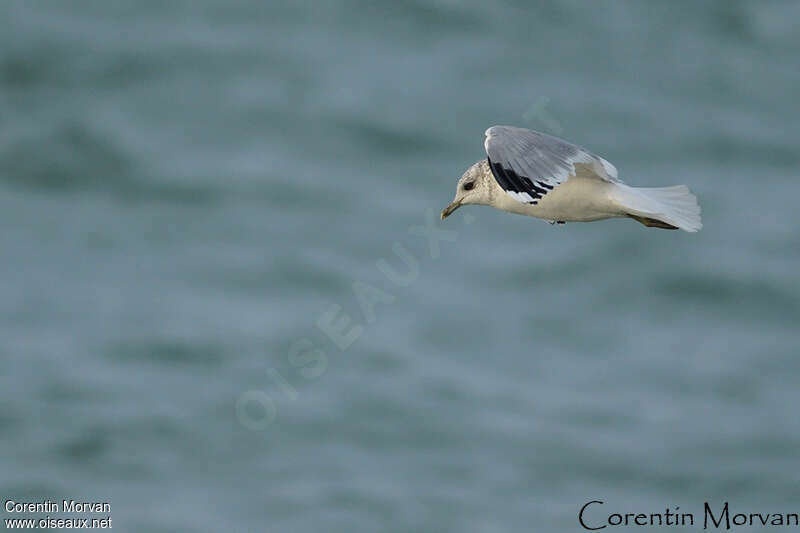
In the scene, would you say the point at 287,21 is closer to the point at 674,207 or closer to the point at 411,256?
the point at 411,256

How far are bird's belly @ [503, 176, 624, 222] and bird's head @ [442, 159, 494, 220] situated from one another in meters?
0.21

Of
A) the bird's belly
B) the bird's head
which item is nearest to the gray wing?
the bird's belly

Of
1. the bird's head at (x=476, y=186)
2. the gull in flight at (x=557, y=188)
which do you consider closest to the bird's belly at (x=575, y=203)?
the gull in flight at (x=557, y=188)

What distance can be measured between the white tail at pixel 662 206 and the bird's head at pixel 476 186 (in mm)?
685

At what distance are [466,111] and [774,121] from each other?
6602mm

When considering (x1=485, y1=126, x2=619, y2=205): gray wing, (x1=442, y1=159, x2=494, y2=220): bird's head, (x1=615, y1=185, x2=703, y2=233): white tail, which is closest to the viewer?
(x1=485, y1=126, x2=619, y2=205): gray wing

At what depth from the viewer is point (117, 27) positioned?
102ft

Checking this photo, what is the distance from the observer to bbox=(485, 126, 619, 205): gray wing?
7.13 metres

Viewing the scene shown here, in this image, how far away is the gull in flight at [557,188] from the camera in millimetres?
7195

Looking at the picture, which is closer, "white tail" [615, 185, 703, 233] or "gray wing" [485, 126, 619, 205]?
"gray wing" [485, 126, 619, 205]

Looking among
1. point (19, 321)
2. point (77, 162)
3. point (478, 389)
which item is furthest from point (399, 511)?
point (77, 162)

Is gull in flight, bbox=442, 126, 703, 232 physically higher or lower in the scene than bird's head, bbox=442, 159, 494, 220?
lower

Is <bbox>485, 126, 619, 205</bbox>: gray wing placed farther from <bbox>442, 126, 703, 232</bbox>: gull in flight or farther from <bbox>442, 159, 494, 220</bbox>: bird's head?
<bbox>442, 159, 494, 220</bbox>: bird's head

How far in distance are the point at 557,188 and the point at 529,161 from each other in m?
0.67
